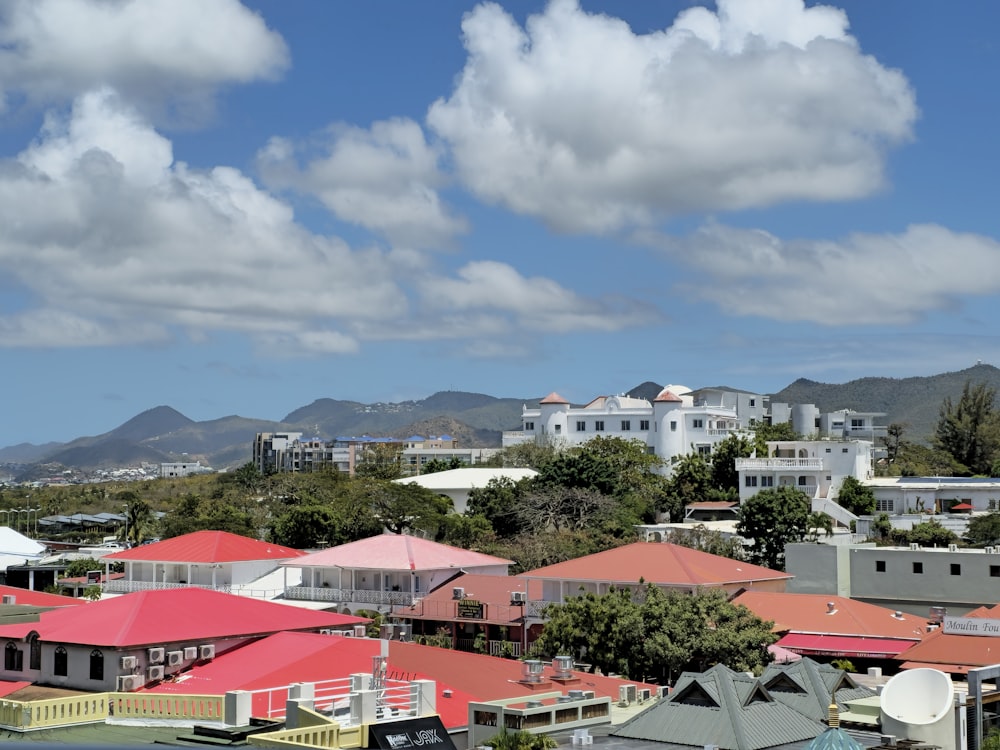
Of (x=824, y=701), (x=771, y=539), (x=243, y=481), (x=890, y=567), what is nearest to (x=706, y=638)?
(x=824, y=701)

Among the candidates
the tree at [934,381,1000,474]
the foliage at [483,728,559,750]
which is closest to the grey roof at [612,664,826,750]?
the foliage at [483,728,559,750]

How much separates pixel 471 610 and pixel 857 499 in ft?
147

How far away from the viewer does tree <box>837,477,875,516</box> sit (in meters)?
91.8

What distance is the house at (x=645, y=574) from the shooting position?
54781mm

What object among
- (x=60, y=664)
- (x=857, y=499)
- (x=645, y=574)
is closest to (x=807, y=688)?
(x=60, y=664)

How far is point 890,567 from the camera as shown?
204 feet

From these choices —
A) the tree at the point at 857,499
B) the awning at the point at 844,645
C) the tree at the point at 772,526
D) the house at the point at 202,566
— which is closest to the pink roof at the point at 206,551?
the house at the point at 202,566

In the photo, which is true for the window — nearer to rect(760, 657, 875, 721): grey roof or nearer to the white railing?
Result: rect(760, 657, 875, 721): grey roof

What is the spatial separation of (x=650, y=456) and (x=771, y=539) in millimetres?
33062

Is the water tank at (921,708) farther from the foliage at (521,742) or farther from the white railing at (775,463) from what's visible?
the white railing at (775,463)

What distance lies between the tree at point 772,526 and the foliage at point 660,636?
31.6 m

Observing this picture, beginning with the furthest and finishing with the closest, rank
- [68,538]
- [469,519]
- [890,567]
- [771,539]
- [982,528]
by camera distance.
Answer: [68,538]
[469,519]
[982,528]
[771,539]
[890,567]

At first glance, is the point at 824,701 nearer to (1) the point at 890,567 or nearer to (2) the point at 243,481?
(1) the point at 890,567

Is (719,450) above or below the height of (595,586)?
above
